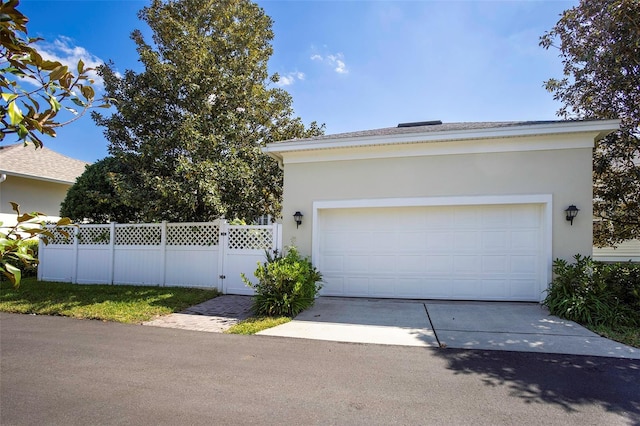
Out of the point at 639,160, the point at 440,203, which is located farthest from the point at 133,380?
the point at 639,160

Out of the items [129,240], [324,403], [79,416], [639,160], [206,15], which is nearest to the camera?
[79,416]

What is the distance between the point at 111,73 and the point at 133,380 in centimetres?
1022

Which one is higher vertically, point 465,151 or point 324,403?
point 465,151

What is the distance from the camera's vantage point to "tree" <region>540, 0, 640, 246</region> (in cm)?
754

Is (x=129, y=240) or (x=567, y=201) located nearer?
(x=567, y=201)

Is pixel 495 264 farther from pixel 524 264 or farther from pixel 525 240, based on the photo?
pixel 525 240

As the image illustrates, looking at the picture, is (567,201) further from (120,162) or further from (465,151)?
(120,162)

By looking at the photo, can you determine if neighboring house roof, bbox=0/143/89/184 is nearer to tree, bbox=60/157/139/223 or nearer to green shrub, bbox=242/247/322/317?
tree, bbox=60/157/139/223

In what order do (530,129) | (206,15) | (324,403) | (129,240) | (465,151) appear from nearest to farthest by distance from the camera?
(324,403), (530,129), (465,151), (129,240), (206,15)

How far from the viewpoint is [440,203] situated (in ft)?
26.2

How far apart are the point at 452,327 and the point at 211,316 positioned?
4.65m

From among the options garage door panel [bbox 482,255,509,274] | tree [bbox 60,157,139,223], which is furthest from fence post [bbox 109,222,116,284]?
garage door panel [bbox 482,255,509,274]

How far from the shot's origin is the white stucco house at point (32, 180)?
13.3 meters

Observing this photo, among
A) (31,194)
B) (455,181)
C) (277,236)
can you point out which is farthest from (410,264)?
(31,194)
